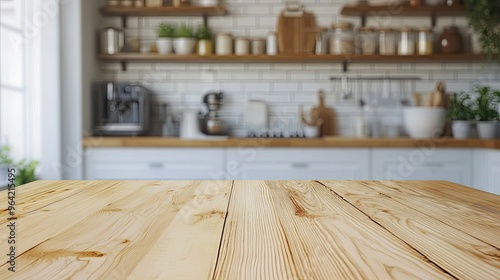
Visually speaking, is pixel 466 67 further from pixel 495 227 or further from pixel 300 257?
pixel 300 257

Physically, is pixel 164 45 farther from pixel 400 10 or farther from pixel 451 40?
pixel 451 40

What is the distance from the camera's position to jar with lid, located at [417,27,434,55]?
150 inches

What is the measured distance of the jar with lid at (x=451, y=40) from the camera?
3.84 metres

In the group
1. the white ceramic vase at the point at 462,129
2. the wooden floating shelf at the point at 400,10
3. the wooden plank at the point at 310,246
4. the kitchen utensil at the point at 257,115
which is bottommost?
the wooden plank at the point at 310,246

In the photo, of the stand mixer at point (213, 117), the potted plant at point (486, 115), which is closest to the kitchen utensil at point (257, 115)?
the stand mixer at point (213, 117)

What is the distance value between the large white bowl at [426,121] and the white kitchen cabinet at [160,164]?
1380 millimetres

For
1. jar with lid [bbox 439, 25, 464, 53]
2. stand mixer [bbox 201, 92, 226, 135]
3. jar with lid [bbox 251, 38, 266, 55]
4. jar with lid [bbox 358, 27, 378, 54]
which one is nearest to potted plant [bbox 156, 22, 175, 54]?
stand mixer [bbox 201, 92, 226, 135]

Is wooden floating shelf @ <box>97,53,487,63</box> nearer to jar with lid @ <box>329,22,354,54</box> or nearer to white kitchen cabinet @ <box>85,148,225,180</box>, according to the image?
jar with lid @ <box>329,22,354,54</box>

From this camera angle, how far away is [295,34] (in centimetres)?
394

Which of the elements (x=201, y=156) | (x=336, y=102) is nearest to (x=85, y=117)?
(x=201, y=156)

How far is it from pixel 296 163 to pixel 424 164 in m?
0.82

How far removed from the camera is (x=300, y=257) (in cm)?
60

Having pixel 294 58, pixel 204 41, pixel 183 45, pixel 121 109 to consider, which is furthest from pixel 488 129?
pixel 121 109

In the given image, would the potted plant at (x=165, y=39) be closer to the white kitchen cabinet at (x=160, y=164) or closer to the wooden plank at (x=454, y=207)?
the white kitchen cabinet at (x=160, y=164)
